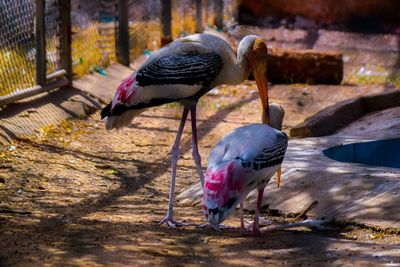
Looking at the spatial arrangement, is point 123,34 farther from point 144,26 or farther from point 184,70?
point 184,70

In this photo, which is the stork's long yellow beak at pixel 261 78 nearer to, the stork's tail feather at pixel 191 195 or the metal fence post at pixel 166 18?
the stork's tail feather at pixel 191 195

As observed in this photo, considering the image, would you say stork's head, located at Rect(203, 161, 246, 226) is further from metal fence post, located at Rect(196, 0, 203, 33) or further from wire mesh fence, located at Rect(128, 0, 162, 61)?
metal fence post, located at Rect(196, 0, 203, 33)

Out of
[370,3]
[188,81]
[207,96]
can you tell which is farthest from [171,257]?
[370,3]

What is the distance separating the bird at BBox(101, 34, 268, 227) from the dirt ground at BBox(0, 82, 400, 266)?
598 mm

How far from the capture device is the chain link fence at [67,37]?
8102mm

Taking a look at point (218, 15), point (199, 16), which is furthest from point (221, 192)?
point (218, 15)

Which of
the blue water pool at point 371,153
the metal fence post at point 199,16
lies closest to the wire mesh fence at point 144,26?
the metal fence post at point 199,16

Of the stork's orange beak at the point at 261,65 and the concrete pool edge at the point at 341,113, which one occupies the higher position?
the stork's orange beak at the point at 261,65

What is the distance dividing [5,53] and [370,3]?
9.74 metres

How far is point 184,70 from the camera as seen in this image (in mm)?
6109

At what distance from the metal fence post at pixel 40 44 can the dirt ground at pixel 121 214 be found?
0.61m

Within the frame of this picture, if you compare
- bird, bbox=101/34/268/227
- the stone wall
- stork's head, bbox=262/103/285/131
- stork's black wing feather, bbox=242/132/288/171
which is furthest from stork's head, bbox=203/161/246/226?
the stone wall

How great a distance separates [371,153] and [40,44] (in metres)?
3.50

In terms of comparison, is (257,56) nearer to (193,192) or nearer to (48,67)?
(193,192)
